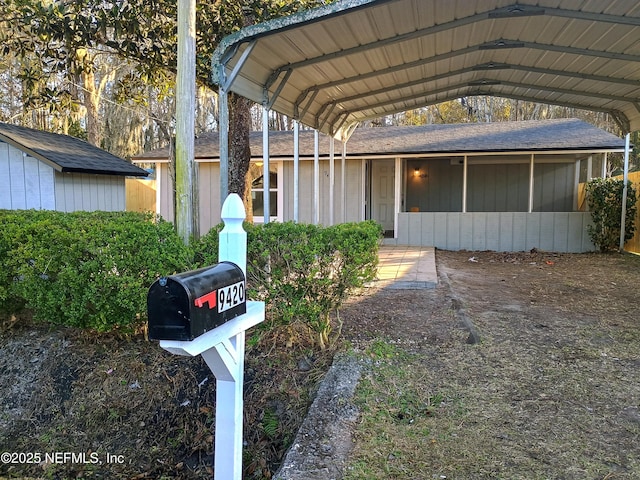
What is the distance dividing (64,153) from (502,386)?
721cm

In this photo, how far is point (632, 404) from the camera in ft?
10.2

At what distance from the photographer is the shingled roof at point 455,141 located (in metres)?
10.9

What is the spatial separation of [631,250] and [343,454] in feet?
34.4

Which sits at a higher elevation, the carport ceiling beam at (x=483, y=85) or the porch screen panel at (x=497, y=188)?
the carport ceiling beam at (x=483, y=85)

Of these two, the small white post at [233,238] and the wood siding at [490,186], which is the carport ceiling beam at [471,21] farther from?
the wood siding at [490,186]

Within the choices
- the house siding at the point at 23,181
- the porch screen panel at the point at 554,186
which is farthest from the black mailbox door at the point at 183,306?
the porch screen panel at the point at 554,186

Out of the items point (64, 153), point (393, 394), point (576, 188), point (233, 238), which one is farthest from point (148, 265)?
point (576, 188)

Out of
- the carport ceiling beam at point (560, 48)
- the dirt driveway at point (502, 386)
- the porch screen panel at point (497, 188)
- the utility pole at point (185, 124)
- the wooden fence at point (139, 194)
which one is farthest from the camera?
the wooden fence at point (139, 194)

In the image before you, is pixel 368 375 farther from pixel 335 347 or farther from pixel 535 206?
pixel 535 206

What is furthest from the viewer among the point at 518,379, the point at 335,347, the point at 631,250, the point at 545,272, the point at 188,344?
the point at 631,250

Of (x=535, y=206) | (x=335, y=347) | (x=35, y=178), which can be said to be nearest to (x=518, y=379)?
(x=335, y=347)

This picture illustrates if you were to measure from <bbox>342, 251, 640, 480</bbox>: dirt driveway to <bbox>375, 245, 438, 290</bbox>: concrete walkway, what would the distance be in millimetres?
267

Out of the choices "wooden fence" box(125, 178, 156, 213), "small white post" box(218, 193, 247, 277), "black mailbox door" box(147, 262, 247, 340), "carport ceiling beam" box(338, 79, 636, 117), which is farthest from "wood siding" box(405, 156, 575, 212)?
"black mailbox door" box(147, 262, 247, 340)

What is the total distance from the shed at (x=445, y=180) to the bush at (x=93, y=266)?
6061mm
